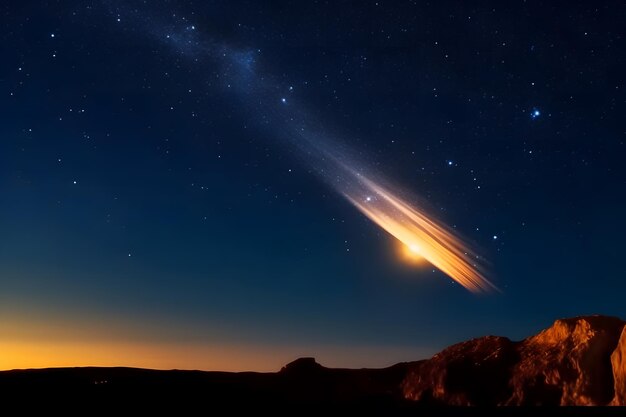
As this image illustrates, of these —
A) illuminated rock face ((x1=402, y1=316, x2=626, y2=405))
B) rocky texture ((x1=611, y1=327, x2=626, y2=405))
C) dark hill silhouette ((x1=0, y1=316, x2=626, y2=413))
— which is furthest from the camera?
dark hill silhouette ((x1=0, y1=316, x2=626, y2=413))

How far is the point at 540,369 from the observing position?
55.6ft

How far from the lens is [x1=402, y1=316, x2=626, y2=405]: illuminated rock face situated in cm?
1577

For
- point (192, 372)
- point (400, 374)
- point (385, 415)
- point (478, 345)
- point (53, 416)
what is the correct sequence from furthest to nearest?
point (192, 372) < point (400, 374) < point (478, 345) < point (53, 416) < point (385, 415)

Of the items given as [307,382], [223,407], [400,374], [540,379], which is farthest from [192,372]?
[540,379]

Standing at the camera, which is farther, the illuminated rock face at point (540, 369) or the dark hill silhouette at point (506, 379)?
the dark hill silhouette at point (506, 379)

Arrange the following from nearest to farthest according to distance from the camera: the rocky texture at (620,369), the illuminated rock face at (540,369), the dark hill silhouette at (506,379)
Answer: the rocky texture at (620,369)
the illuminated rock face at (540,369)
the dark hill silhouette at (506,379)

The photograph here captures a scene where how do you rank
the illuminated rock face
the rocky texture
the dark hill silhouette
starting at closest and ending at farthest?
the rocky texture, the illuminated rock face, the dark hill silhouette

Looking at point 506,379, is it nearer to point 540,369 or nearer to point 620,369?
point 540,369

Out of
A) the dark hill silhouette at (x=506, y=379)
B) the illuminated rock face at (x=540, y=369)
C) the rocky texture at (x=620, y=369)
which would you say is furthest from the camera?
the dark hill silhouette at (x=506, y=379)

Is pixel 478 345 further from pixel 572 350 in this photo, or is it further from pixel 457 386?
pixel 572 350

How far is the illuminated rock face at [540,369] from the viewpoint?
15.8 meters

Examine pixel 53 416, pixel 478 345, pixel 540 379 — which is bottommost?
pixel 53 416

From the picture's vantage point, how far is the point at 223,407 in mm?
17656

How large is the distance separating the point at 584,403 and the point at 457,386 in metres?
4.42
